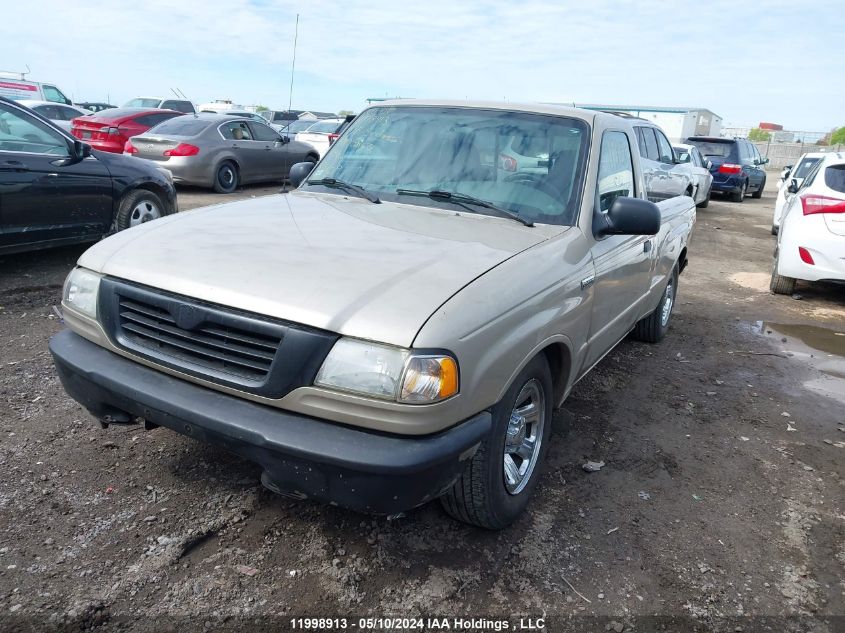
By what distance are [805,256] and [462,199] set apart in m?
5.55

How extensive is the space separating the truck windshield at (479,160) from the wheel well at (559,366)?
0.65m

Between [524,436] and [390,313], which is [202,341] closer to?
[390,313]

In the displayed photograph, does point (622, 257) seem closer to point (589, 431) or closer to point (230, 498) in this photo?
point (589, 431)

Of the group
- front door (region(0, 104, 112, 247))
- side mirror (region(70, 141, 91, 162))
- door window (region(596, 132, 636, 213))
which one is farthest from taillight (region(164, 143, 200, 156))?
door window (region(596, 132, 636, 213))

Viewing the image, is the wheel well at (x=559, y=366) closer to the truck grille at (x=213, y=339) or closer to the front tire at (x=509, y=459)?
the front tire at (x=509, y=459)

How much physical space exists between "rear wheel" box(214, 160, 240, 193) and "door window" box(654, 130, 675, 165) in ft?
26.3

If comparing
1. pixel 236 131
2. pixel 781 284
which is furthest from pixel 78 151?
pixel 781 284

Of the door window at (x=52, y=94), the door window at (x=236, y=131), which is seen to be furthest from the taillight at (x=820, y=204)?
the door window at (x=52, y=94)

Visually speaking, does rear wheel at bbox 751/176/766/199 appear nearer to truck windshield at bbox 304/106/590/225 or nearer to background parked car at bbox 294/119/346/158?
background parked car at bbox 294/119/346/158

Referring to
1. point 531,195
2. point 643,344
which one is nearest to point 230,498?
point 531,195

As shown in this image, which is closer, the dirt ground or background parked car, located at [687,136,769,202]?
the dirt ground

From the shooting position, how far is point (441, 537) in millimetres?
2852

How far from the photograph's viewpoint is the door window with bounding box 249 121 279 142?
538 inches

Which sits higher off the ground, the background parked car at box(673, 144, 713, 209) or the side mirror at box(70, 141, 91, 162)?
the background parked car at box(673, 144, 713, 209)
